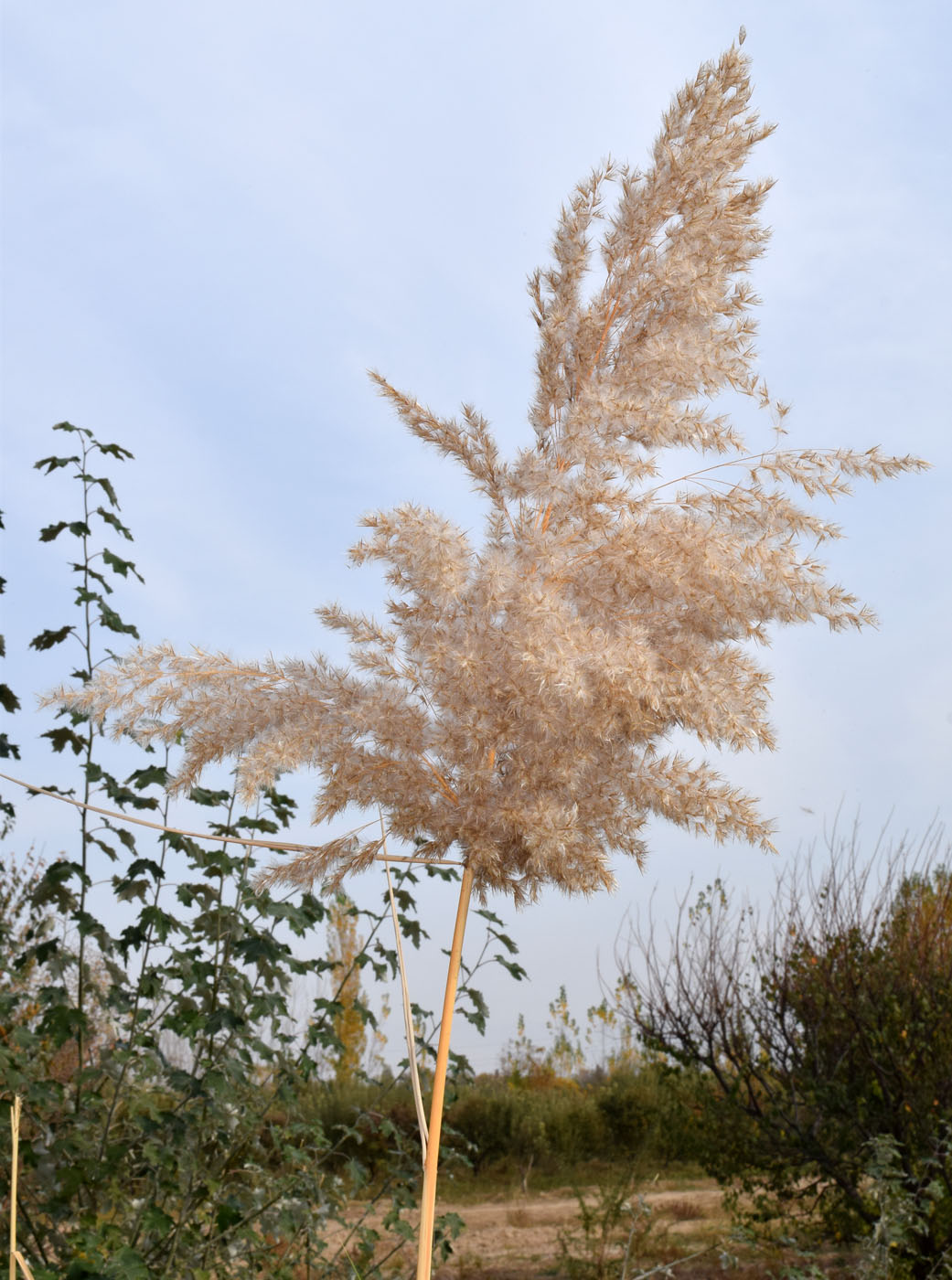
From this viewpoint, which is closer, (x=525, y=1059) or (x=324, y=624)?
(x=324, y=624)

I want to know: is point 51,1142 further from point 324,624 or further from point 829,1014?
point 829,1014

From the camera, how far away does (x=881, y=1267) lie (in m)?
4.00

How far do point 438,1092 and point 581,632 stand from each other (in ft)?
2.68

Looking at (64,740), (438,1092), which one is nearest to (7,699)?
(64,740)

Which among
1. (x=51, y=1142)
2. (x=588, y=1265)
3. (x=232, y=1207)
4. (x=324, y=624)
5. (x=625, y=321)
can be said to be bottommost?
(x=588, y=1265)

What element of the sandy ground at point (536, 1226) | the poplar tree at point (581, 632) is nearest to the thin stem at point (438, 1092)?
the poplar tree at point (581, 632)

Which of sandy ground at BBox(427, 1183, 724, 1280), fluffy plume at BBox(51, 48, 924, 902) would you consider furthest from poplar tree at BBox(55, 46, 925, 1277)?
sandy ground at BBox(427, 1183, 724, 1280)

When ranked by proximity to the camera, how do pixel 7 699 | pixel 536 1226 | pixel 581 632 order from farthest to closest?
1. pixel 536 1226
2. pixel 7 699
3. pixel 581 632

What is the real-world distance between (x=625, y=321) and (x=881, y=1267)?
3.80 metres

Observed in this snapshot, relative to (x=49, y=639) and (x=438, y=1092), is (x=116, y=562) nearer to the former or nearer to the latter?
(x=49, y=639)

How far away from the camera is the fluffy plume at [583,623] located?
70.7 inches

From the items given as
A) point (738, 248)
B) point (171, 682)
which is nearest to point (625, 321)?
point (738, 248)

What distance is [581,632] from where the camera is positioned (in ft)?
5.61

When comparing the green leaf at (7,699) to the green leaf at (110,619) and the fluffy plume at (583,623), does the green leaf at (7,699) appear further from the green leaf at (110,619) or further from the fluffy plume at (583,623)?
the fluffy plume at (583,623)
